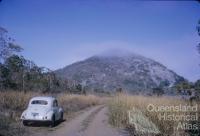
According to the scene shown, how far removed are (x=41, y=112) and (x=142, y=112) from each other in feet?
19.9

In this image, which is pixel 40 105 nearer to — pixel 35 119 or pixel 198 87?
pixel 35 119

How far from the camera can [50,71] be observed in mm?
52875

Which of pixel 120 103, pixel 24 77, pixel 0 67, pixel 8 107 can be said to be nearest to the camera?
pixel 120 103

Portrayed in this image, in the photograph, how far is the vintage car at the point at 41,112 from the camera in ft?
59.2

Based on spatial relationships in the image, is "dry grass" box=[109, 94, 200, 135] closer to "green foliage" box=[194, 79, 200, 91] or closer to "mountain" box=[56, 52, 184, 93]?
"green foliage" box=[194, 79, 200, 91]

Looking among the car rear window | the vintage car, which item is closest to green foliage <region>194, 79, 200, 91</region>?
the vintage car

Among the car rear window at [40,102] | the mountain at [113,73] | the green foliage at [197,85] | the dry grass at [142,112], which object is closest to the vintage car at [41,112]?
the car rear window at [40,102]

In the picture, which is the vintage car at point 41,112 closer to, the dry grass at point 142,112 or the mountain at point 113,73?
the dry grass at point 142,112

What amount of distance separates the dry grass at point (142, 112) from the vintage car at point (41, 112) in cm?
343

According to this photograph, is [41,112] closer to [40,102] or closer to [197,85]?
[40,102]

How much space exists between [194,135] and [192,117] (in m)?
0.61

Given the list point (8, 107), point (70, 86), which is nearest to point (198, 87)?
point (8, 107)

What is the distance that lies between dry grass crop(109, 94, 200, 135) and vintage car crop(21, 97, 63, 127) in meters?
3.43

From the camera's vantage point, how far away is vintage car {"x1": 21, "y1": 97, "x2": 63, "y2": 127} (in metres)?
18.0
